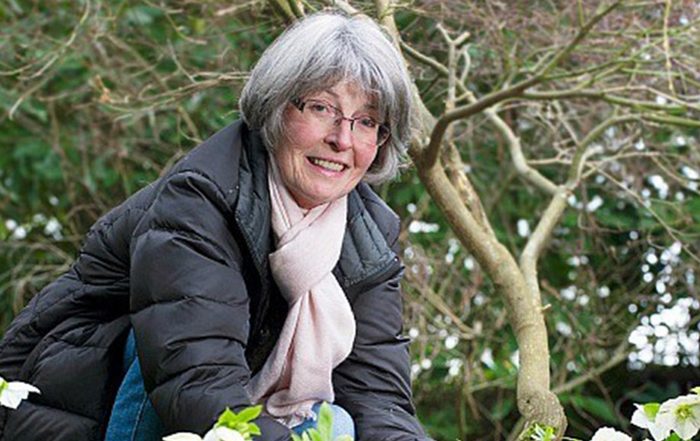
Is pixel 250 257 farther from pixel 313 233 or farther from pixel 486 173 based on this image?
pixel 486 173

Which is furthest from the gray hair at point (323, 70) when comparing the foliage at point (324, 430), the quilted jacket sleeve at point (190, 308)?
the foliage at point (324, 430)

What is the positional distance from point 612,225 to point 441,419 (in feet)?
3.43

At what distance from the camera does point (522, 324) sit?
3.61 metres

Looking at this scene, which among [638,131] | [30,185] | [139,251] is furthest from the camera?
[30,185]

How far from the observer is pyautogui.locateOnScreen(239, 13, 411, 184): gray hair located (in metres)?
2.78

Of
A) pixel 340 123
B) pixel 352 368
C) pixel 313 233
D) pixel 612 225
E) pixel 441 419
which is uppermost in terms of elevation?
pixel 340 123

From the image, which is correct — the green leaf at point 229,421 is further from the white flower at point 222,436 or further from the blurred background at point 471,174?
the blurred background at point 471,174

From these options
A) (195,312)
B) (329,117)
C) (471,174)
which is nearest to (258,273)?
(195,312)

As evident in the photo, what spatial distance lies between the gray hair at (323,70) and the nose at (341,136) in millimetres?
75

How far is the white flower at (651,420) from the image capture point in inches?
91.3

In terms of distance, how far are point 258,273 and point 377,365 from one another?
0.41 meters

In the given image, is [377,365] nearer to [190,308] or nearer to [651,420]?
[190,308]

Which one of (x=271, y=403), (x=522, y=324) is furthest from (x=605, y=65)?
(x=271, y=403)

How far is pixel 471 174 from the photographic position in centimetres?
548
